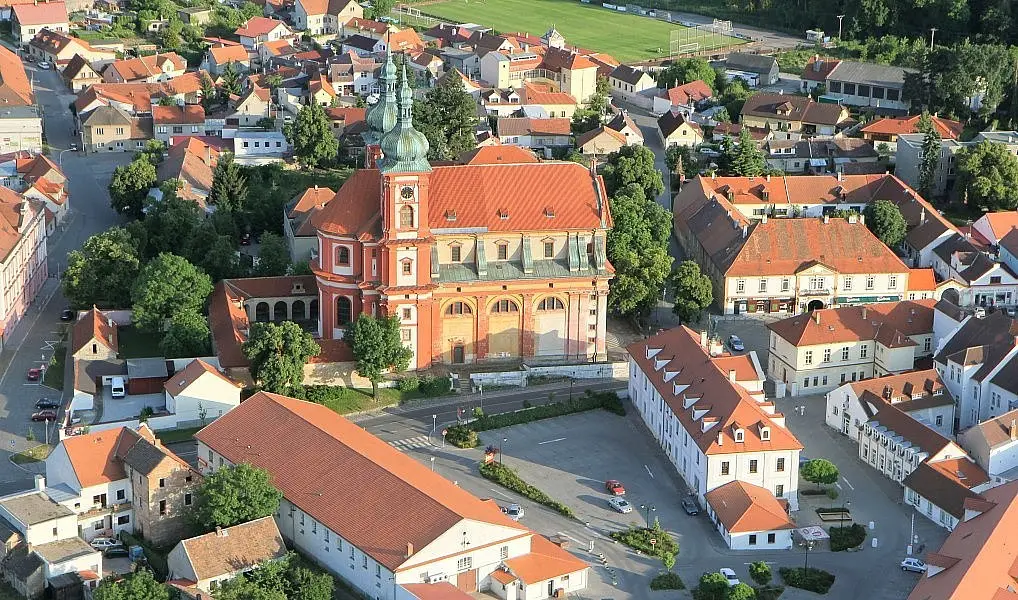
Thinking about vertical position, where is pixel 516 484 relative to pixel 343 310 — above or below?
below

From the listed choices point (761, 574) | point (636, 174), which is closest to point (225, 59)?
point (636, 174)

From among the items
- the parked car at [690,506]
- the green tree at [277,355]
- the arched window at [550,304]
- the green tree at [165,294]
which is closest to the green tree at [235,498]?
the green tree at [277,355]

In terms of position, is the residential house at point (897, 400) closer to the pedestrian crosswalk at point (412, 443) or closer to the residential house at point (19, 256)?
the pedestrian crosswalk at point (412, 443)

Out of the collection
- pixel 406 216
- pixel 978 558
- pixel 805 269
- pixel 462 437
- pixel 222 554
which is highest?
pixel 406 216

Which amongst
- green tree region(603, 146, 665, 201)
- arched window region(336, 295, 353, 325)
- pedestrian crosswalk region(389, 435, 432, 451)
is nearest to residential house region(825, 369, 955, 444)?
pedestrian crosswalk region(389, 435, 432, 451)

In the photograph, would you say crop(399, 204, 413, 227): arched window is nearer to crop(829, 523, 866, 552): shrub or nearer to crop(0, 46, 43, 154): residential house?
crop(829, 523, 866, 552): shrub

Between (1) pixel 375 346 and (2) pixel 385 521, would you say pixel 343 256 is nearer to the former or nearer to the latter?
(1) pixel 375 346
